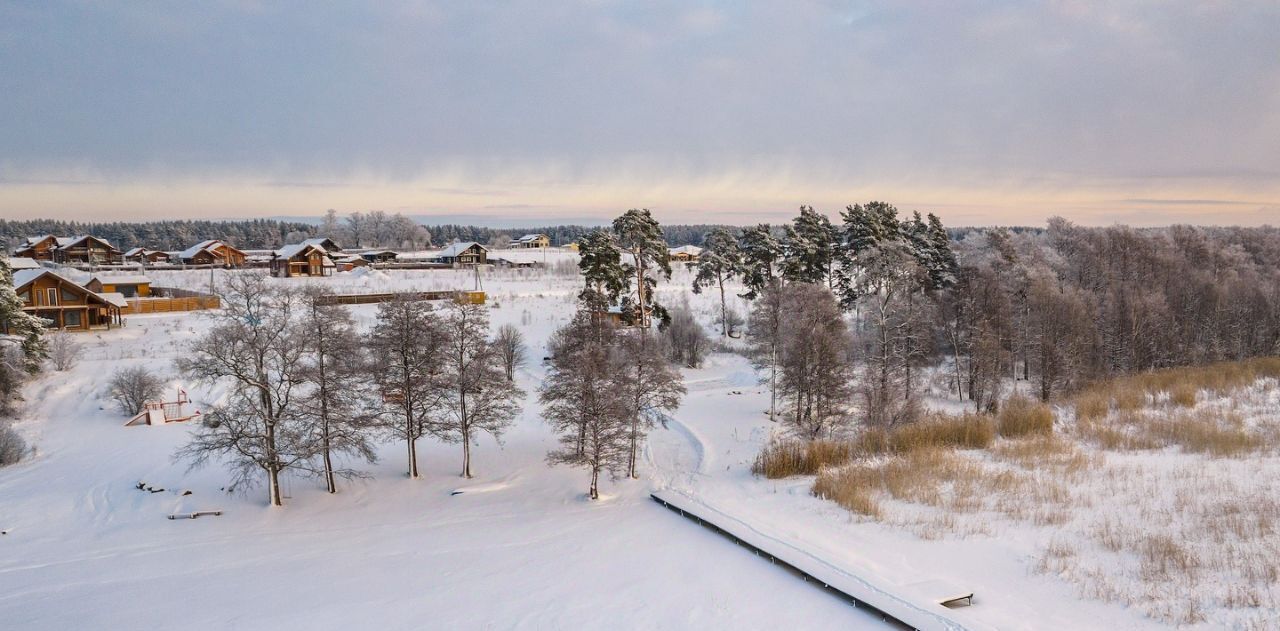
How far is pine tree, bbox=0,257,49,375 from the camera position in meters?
34.8

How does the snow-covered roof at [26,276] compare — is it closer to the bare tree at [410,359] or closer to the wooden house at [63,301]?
Result: the wooden house at [63,301]

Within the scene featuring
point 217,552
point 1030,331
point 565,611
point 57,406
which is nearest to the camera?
point 565,611

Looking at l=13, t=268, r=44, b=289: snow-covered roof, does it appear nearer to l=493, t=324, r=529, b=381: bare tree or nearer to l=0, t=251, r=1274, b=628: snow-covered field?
l=0, t=251, r=1274, b=628: snow-covered field

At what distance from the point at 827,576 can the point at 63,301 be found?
55.2 meters

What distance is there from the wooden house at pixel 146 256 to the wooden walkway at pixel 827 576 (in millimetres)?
101809

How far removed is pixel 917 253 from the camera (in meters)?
45.3

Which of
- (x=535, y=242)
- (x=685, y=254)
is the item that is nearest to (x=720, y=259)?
(x=685, y=254)

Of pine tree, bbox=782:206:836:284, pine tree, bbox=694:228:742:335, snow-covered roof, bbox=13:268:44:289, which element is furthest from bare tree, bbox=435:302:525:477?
snow-covered roof, bbox=13:268:44:289

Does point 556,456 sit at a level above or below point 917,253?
below

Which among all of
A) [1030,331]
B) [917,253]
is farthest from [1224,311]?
[917,253]

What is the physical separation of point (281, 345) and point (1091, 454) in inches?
1012

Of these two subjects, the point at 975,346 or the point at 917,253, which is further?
the point at 917,253

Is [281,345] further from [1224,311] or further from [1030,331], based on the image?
[1224,311]

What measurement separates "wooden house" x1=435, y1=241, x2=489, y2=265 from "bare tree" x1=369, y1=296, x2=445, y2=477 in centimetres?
7138
